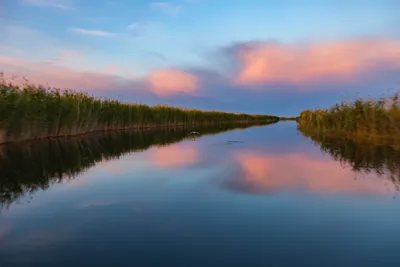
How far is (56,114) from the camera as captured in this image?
593 inches

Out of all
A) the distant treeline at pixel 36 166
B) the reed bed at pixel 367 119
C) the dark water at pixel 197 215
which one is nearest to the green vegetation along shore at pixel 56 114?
the distant treeline at pixel 36 166

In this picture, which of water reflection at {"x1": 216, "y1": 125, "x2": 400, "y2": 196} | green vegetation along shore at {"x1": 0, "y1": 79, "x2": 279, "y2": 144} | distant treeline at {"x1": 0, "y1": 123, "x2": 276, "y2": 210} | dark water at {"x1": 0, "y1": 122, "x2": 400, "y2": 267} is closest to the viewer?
dark water at {"x1": 0, "y1": 122, "x2": 400, "y2": 267}

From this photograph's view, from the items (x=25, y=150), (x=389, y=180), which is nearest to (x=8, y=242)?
(x=389, y=180)

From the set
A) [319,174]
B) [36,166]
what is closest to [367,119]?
[319,174]

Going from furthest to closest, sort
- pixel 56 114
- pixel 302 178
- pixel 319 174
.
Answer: pixel 56 114 → pixel 319 174 → pixel 302 178

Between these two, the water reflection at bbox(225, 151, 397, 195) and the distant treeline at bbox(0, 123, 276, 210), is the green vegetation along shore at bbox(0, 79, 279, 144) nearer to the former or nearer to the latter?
the distant treeline at bbox(0, 123, 276, 210)

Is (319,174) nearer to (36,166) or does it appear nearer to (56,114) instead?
(36,166)

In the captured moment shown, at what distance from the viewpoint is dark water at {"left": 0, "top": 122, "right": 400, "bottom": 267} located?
10.3 feet

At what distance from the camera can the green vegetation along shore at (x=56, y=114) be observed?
39.9 feet

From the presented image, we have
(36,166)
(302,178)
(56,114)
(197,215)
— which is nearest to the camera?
Answer: (197,215)

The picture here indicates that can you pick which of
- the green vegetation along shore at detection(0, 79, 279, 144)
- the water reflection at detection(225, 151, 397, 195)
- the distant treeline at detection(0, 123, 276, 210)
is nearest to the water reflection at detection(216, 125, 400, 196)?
the water reflection at detection(225, 151, 397, 195)

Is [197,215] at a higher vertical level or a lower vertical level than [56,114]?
lower

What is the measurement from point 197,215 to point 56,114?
1240 centimetres

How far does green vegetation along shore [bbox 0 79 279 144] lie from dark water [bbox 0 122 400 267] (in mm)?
4623
